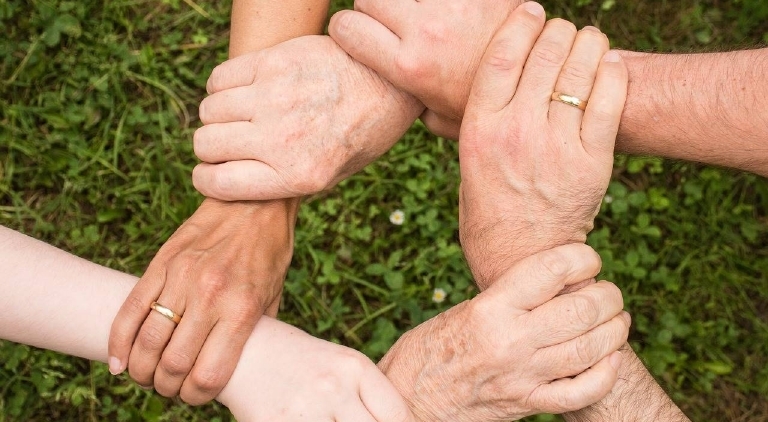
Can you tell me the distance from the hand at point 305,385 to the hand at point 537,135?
0.55 metres

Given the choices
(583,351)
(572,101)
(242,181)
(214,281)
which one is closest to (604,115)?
(572,101)

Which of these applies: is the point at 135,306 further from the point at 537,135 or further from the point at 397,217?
the point at 397,217

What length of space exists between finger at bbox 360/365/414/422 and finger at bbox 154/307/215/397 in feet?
1.71

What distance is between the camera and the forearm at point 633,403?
7.07 ft

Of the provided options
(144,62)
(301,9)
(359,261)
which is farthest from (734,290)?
(144,62)

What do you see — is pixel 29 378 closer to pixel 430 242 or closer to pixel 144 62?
pixel 144 62

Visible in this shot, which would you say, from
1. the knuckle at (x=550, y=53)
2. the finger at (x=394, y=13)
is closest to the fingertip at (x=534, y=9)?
the knuckle at (x=550, y=53)

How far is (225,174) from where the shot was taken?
7.82ft

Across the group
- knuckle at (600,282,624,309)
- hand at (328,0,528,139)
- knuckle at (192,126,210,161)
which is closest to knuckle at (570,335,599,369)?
knuckle at (600,282,624,309)

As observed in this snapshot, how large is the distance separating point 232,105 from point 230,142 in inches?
5.2

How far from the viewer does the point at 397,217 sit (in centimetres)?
349

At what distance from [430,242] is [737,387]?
1581 millimetres

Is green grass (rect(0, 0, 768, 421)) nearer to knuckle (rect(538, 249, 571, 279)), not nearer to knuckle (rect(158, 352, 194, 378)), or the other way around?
knuckle (rect(158, 352, 194, 378))

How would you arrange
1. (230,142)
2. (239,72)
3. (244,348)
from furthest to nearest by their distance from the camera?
(239,72) < (230,142) < (244,348)
